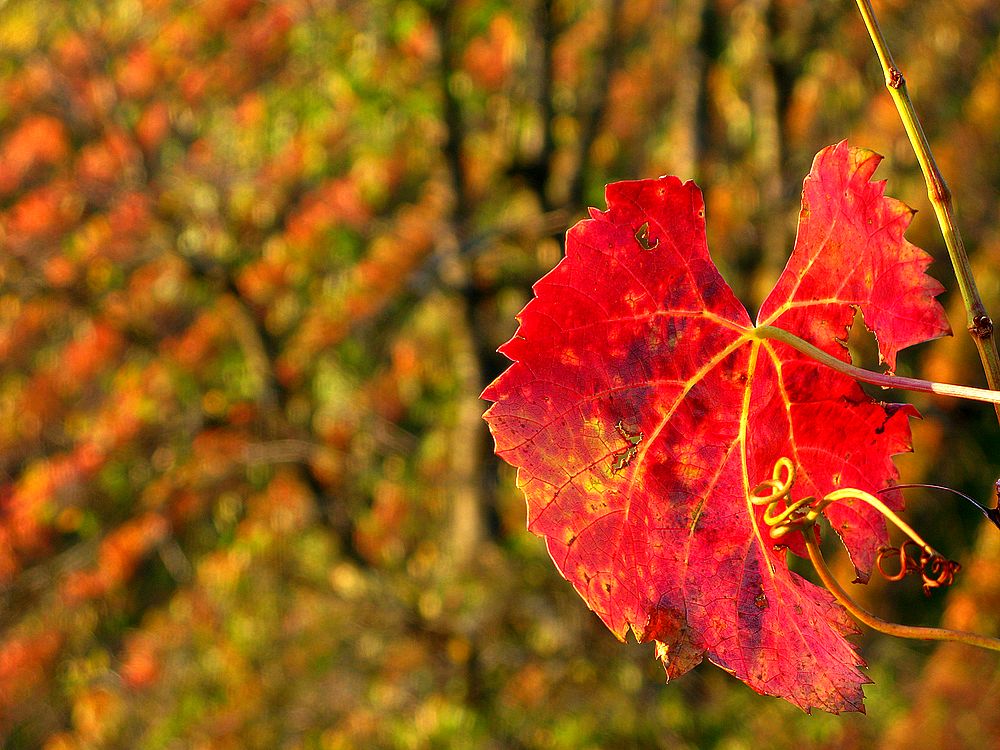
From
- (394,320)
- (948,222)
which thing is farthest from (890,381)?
(394,320)

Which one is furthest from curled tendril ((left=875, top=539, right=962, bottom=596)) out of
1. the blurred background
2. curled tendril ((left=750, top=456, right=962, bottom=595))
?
the blurred background

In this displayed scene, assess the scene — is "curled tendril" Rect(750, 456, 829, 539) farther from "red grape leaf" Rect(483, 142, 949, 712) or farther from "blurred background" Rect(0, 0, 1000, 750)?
"blurred background" Rect(0, 0, 1000, 750)

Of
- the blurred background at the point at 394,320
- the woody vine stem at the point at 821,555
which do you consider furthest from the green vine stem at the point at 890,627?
the blurred background at the point at 394,320

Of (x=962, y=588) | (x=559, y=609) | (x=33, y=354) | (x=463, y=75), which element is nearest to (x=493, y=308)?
(x=463, y=75)

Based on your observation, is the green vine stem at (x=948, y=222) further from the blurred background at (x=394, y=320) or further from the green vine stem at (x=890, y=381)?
the blurred background at (x=394, y=320)

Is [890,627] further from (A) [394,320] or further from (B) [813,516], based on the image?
(A) [394,320]

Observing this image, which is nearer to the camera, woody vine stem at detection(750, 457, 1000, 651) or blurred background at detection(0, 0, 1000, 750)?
woody vine stem at detection(750, 457, 1000, 651)
